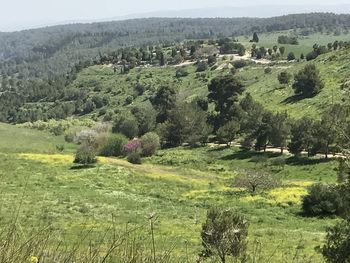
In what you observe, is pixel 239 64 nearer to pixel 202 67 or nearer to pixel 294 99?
pixel 202 67

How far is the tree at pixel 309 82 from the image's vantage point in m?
86.2

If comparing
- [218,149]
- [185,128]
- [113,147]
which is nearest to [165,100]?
[185,128]

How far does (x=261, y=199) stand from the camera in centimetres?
4075

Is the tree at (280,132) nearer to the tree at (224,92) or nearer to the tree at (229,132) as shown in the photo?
the tree at (229,132)

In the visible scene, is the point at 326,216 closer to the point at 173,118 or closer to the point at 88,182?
the point at 88,182

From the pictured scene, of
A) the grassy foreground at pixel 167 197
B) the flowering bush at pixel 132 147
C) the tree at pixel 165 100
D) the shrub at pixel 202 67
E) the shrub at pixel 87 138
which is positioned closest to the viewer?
the grassy foreground at pixel 167 197

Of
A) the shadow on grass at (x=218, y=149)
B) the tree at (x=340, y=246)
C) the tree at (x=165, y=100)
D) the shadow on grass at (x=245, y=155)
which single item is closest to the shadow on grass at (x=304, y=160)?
the shadow on grass at (x=245, y=155)

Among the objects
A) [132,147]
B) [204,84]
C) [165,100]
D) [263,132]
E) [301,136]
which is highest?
[301,136]

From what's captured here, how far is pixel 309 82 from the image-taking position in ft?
285

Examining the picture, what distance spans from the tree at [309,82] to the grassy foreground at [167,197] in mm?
24761

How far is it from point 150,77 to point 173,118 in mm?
76178

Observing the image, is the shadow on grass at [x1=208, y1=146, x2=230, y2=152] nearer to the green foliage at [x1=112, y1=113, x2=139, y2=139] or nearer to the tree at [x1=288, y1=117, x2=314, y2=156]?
the tree at [x1=288, y1=117, x2=314, y2=156]

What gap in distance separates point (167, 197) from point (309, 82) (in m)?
52.4

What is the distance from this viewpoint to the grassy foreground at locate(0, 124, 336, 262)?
88.9 feet
